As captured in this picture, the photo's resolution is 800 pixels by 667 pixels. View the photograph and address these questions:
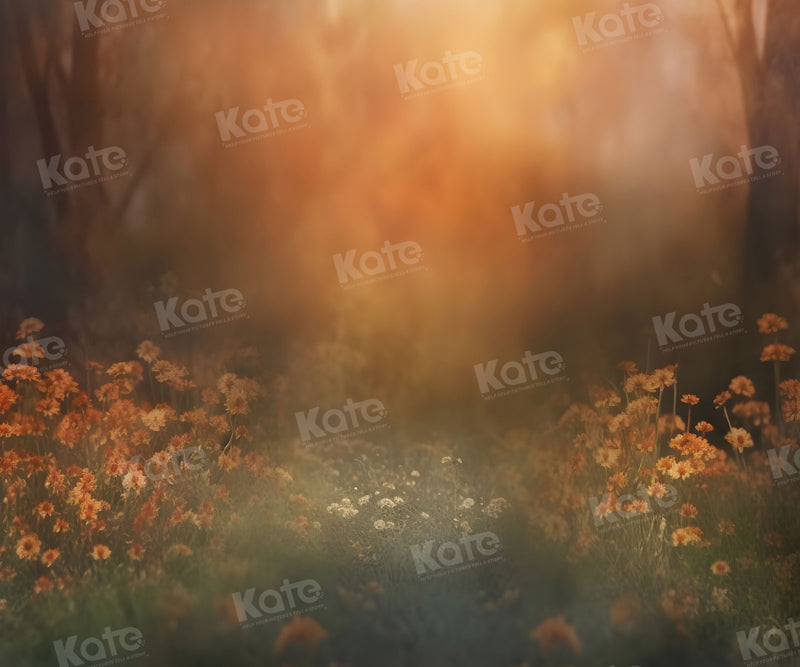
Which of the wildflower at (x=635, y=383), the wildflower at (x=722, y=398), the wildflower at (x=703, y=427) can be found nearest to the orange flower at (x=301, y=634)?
the wildflower at (x=635, y=383)

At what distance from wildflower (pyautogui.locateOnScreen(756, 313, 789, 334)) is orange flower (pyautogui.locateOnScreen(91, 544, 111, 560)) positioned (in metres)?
2.99

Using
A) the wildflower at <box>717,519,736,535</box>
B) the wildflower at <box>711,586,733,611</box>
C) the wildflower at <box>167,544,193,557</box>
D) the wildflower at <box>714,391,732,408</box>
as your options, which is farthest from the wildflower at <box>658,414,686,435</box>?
the wildflower at <box>167,544,193,557</box>

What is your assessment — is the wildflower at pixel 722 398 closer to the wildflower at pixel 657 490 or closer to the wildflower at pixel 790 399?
the wildflower at pixel 790 399

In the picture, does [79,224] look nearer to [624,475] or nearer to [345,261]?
[345,261]

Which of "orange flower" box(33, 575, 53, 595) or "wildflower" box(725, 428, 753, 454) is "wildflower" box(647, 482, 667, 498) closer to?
"wildflower" box(725, 428, 753, 454)

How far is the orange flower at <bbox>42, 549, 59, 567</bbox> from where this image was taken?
350 cm

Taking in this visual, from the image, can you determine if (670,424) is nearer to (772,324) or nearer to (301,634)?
(772,324)

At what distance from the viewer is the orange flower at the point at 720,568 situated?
3.41 meters

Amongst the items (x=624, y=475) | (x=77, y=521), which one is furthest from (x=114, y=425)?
(x=624, y=475)

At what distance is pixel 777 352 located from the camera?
368 cm

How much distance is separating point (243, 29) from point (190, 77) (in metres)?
0.33

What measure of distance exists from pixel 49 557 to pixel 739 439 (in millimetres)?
2978

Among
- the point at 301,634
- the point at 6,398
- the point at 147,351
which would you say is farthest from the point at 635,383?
the point at 6,398

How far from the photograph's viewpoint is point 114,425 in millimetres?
3750
